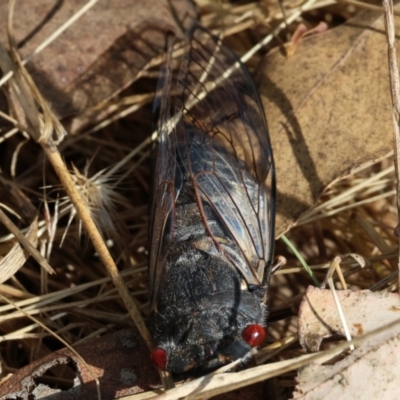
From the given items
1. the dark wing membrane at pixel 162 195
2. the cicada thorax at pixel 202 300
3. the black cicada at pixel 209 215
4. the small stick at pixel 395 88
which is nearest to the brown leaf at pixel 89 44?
the black cicada at pixel 209 215

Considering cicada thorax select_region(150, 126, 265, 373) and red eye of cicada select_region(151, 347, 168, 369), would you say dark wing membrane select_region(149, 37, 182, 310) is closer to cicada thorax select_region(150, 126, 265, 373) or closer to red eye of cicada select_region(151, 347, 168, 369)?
cicada thorax select_region(150, 126, 265, 373)

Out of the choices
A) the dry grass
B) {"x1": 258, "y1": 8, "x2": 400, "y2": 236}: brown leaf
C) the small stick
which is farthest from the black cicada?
the small stick

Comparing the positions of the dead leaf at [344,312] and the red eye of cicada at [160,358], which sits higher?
the red eye of cicada at [160,358]

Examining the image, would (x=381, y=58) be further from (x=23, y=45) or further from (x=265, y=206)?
(x=23, y=45)

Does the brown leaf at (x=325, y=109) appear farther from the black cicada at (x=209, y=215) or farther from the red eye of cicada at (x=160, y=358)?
the red eye of cicada at (x=160, y=358)

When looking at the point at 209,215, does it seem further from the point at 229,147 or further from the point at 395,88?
the point at 395,88

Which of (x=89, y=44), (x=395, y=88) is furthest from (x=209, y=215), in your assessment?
(x=89, y=44)

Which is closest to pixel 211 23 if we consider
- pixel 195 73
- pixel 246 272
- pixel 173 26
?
pixel 173 26
